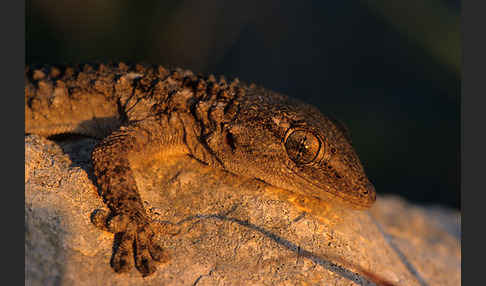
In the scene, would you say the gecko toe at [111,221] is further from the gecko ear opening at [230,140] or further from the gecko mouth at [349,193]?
the gecko mouth at [349,193]

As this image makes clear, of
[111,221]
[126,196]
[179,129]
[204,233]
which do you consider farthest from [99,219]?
[179,129]

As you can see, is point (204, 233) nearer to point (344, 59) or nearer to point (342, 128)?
point (342, 128)

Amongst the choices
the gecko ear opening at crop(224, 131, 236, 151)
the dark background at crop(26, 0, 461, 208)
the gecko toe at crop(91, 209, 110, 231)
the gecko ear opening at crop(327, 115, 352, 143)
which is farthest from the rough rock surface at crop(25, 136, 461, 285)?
the dark background at crop(26, 0, 461, 208)

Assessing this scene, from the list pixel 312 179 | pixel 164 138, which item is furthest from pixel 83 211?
pixel 312 179

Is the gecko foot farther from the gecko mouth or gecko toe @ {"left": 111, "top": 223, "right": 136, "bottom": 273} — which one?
the gecko mouth

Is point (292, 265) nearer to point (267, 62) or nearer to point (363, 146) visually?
point (363, 146)

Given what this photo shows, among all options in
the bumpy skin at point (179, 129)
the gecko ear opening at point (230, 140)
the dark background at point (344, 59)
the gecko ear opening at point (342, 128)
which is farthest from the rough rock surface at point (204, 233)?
the dark background at point (344, 59)
